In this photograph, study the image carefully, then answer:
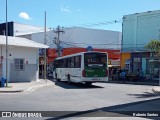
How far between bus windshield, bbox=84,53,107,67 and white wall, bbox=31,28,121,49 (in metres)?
34.9

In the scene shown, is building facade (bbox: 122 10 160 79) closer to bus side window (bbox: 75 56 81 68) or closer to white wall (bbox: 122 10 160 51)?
white wall (bbox: 122 10 160 51)

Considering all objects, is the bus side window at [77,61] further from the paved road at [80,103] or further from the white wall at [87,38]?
the white wall at [87,38]

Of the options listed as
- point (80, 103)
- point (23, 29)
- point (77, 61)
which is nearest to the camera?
point (80, 103)

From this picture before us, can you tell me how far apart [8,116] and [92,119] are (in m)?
2.97

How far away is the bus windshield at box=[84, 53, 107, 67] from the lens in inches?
1136

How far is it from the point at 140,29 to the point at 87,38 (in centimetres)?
2082

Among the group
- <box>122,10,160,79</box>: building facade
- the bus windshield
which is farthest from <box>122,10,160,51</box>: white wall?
the bus windshield

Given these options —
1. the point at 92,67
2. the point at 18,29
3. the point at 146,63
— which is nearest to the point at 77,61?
the point at 92,67

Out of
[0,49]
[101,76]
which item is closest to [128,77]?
[101,76]

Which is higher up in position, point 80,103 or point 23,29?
point 23,29

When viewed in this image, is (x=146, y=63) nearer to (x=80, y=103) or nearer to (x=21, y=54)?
(x=21, y=54)

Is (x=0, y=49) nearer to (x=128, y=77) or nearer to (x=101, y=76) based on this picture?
(x=101, y=76)

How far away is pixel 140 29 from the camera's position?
1822 inches

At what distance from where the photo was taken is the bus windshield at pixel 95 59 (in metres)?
28.8
